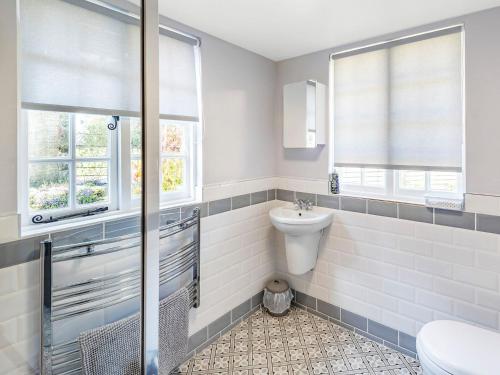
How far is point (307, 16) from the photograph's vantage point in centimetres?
170

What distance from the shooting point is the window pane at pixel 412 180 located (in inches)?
75.7

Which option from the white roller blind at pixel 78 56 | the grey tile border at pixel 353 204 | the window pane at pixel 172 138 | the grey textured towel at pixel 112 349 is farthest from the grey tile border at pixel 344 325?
the white roller blind at pixel 78 56

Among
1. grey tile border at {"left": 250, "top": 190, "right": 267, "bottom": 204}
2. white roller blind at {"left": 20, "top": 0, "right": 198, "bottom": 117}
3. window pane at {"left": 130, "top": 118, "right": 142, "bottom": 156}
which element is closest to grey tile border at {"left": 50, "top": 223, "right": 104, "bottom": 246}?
window pane at {"left": 130, "top": 118, "right": 142, "bottom": 156}

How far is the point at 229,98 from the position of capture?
6.95 feet

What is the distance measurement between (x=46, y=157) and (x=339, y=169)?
6.28ft

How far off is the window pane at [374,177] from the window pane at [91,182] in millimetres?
1768

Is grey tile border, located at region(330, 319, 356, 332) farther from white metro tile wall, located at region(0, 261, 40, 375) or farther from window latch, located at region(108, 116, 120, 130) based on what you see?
window latch, located at region(108, 116, 120, 130)

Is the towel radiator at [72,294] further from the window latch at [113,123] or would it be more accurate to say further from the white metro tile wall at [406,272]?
the white metro tile wall at [406,272]

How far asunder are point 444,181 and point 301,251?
109cm

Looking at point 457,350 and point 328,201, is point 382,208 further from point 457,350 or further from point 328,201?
point 457,350

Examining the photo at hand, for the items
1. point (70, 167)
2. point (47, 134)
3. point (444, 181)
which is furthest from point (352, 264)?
point (47, 134)

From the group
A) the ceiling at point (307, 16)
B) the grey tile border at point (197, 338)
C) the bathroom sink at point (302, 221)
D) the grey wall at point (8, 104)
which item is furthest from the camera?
the bathroom sink at point (302, 221)

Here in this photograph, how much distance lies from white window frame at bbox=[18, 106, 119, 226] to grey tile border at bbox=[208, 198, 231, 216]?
0.79 meters

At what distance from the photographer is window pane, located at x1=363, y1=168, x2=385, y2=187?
6.85 ft
